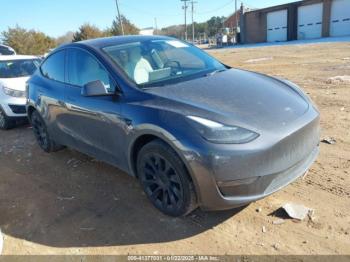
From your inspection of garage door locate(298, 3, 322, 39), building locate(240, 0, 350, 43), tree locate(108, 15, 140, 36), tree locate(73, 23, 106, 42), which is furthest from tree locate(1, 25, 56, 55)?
garage door locate(298, 3, 322, 39)

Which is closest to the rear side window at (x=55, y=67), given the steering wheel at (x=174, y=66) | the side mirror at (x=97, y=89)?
the side mirror at (x=97, y=89)

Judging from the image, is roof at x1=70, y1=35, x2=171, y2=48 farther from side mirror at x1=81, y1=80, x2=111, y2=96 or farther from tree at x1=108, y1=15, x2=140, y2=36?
tree at x1=108, y1=15, x2=140, y2=36

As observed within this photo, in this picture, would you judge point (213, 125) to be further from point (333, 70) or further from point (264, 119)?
point (333, 70)

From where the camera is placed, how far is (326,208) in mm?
3295

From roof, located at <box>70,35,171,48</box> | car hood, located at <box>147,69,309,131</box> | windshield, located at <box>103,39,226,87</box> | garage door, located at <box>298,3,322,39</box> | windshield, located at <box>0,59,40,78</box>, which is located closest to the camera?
car hood, located at <box>147,69,309,131</box>

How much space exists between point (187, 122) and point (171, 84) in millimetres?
853

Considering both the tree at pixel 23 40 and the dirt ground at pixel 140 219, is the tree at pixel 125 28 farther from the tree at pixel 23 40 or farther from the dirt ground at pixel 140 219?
the dirt ground at pixel 140 219

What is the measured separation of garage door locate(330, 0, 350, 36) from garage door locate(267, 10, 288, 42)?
5764mm

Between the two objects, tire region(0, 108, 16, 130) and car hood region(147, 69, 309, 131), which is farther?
tire region(0, 108, 16, 130)

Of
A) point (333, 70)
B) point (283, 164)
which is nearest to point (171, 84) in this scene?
point (283, 164)

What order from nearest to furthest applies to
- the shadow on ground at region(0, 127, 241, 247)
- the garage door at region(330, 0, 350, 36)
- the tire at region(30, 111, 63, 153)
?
1. the shadow on ground at region(0, 127, 241, 247)
2. the tire at region(30, 111, 63, 153)
3. the garage door at region(330, 0, 350, 36)

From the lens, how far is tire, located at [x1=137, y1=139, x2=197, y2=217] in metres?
3.05

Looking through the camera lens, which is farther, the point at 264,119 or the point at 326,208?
the point at 326,208

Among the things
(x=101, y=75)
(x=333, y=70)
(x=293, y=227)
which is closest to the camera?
(x=293, y=227)
